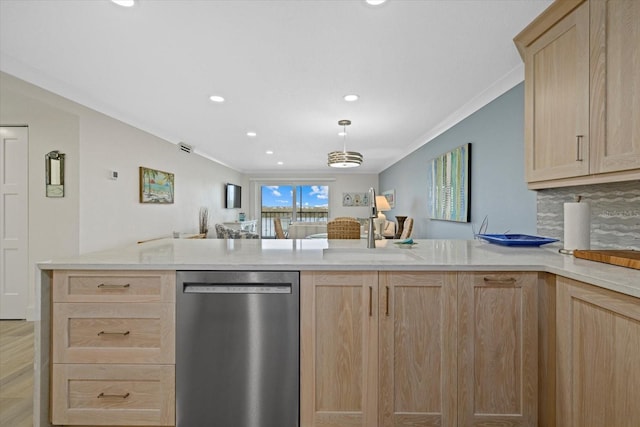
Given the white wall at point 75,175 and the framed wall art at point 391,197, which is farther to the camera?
the framed wall art at point 391,197

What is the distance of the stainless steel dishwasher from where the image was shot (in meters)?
1.47

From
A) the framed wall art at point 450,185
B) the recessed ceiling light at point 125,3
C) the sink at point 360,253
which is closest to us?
the recessed ceiling light at point 125,3

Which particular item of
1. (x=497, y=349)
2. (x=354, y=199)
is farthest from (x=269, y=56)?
(x=354, y=199)

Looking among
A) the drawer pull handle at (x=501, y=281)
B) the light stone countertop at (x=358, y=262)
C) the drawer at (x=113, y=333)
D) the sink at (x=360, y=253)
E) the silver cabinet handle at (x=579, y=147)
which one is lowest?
the drawer at (x=113, y=333)

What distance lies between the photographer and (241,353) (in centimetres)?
147

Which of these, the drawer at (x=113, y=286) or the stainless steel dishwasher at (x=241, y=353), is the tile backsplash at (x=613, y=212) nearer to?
the stainless steel dishwasher at (x=241, y=353)

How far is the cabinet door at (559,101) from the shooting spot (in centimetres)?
153

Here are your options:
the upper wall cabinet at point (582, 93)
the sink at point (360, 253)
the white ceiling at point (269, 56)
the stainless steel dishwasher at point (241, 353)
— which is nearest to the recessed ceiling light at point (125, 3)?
the white ceiling at point (269, 56)

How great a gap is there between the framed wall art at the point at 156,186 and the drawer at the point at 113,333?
327 centimetres

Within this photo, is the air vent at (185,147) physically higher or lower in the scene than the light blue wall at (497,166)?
higher

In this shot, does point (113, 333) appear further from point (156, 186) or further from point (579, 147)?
point (156, 186)

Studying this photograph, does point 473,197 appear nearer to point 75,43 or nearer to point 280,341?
point 280,341

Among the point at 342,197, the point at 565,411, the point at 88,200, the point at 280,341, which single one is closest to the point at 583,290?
the point at 565,411

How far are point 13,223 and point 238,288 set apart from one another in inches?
144
